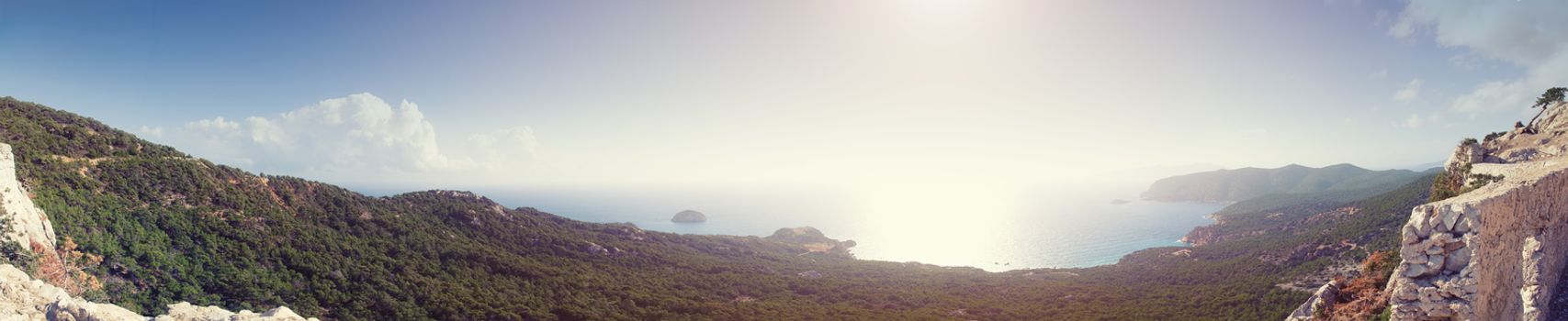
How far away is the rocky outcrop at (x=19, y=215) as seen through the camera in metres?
16.3

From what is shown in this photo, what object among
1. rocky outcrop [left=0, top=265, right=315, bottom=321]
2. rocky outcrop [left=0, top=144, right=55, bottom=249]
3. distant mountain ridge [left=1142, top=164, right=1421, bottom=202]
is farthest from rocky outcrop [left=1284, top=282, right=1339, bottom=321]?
distant mountain ridge [left=1142, top=164, right=1421, bottom=202]

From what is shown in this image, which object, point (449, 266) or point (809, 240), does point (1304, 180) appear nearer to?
point (809, 240)

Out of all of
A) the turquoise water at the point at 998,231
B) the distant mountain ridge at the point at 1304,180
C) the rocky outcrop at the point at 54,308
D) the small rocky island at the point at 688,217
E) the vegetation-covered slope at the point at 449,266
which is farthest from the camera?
the small rocky island at the point at 688,217

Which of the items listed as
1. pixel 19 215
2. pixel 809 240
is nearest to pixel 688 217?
pixel 809 240

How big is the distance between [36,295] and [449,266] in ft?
84.6

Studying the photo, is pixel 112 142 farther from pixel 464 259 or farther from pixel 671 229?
pixel 671 229

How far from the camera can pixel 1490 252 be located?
11000 mm

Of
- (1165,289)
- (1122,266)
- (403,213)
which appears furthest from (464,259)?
(1122,266)

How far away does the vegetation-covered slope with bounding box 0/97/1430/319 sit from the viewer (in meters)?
23.3

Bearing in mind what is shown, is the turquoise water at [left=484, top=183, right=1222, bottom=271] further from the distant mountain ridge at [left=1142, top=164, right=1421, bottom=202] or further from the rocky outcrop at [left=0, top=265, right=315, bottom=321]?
the rocky outcrop at [left=0, top=265, right=315, bottom=321]

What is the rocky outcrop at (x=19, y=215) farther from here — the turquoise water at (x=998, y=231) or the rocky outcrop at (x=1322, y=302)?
the turquoise water at (x=998, y=231)

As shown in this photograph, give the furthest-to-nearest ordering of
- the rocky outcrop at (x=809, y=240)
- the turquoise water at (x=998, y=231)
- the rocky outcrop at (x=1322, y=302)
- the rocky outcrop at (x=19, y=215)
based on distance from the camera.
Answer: the turquoise water at (x=998, y=231)
the rocky outcrop at (x=809, y=240)
the rocky outcrop at (x=1322, y=302)
the rocky outcrop at (x=19, y=215)

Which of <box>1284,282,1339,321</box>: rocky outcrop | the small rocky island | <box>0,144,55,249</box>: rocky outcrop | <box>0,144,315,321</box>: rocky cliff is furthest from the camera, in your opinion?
the small rocky island

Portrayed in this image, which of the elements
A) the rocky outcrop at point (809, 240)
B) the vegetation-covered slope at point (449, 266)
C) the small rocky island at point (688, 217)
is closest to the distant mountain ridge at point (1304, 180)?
the vegetation-covered slope at point (449, 266)
